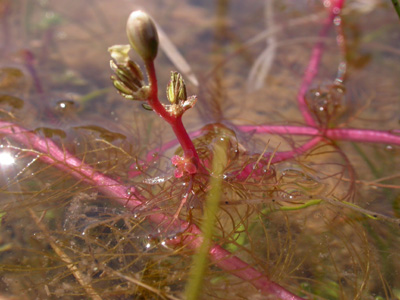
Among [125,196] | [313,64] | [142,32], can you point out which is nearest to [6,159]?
[125,196]

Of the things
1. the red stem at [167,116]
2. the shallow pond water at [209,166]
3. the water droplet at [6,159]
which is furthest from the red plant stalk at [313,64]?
the water droplet at [6,159]

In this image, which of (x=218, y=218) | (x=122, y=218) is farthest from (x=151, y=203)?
(x=218, y=218)

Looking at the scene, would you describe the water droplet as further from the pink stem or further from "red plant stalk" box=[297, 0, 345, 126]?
"red plant stalk" box=[297, 0, 345, 126]

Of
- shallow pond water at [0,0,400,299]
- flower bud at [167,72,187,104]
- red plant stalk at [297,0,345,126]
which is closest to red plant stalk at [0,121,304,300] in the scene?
shallow pond water at [0,0,400,299]

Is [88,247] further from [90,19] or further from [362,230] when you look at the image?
[90,19]

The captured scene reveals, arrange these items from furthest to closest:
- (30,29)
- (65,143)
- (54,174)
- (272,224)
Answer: (30,29)
(65,143)
(54,174)
(272,224)

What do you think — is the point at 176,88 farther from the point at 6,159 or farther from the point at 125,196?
the point at 6,159
